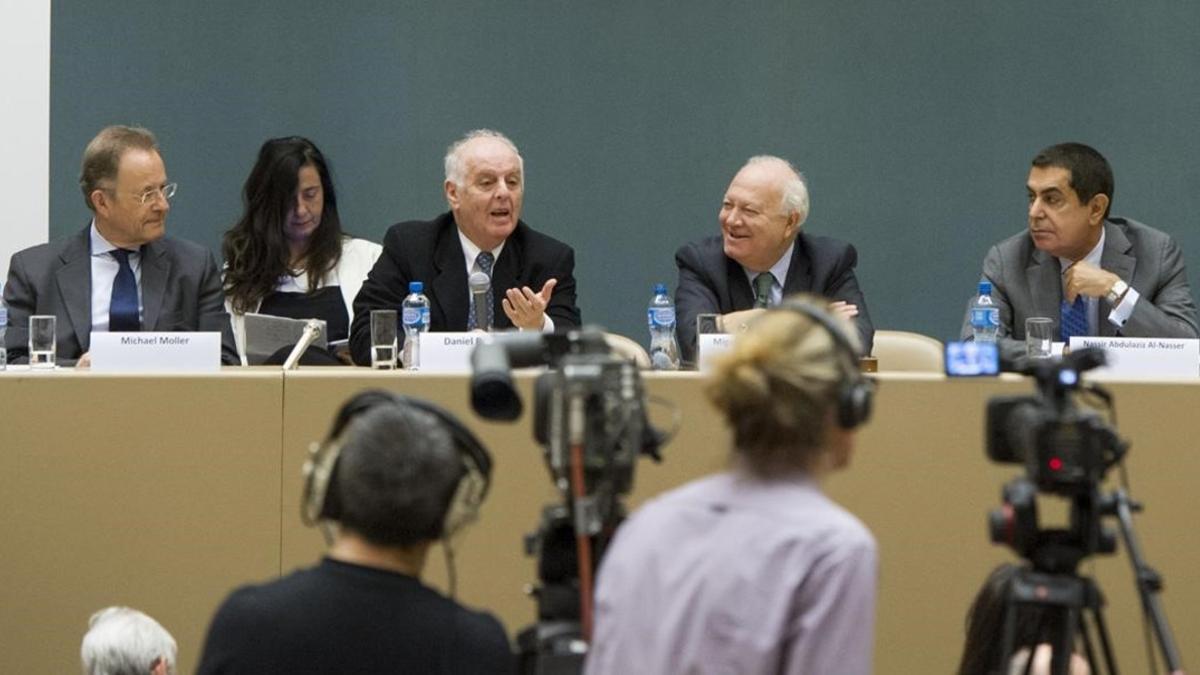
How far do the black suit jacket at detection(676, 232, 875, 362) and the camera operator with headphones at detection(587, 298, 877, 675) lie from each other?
3.12 m

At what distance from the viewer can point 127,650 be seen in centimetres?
290

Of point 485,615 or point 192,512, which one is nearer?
point 485,615

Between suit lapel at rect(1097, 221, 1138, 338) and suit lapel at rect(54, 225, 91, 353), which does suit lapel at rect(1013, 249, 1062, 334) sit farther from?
suit lapel at rect(54, 225, 91, 353)

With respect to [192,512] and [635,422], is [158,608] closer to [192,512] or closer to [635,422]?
[192,512]

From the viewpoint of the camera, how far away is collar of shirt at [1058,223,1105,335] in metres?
5.07

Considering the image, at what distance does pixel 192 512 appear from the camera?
156 inches

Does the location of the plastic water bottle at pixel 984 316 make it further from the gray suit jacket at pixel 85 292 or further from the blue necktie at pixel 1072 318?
the gray suit jacket at pixel 85 292

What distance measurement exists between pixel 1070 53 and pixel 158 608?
3.82 m

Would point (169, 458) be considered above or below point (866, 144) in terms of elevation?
below

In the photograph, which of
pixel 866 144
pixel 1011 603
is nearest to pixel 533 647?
pixel 1011 603

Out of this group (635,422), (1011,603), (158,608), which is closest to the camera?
(635,422)

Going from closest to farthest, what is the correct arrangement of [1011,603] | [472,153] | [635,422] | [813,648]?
[813,648] → [635,422] → [1011,603] → [472,153]

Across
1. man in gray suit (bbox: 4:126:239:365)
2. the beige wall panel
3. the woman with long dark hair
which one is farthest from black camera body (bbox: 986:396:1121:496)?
the woman with long dark hair

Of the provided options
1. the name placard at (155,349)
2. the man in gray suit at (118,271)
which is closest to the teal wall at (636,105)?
the man in gray suit at (118,271)
